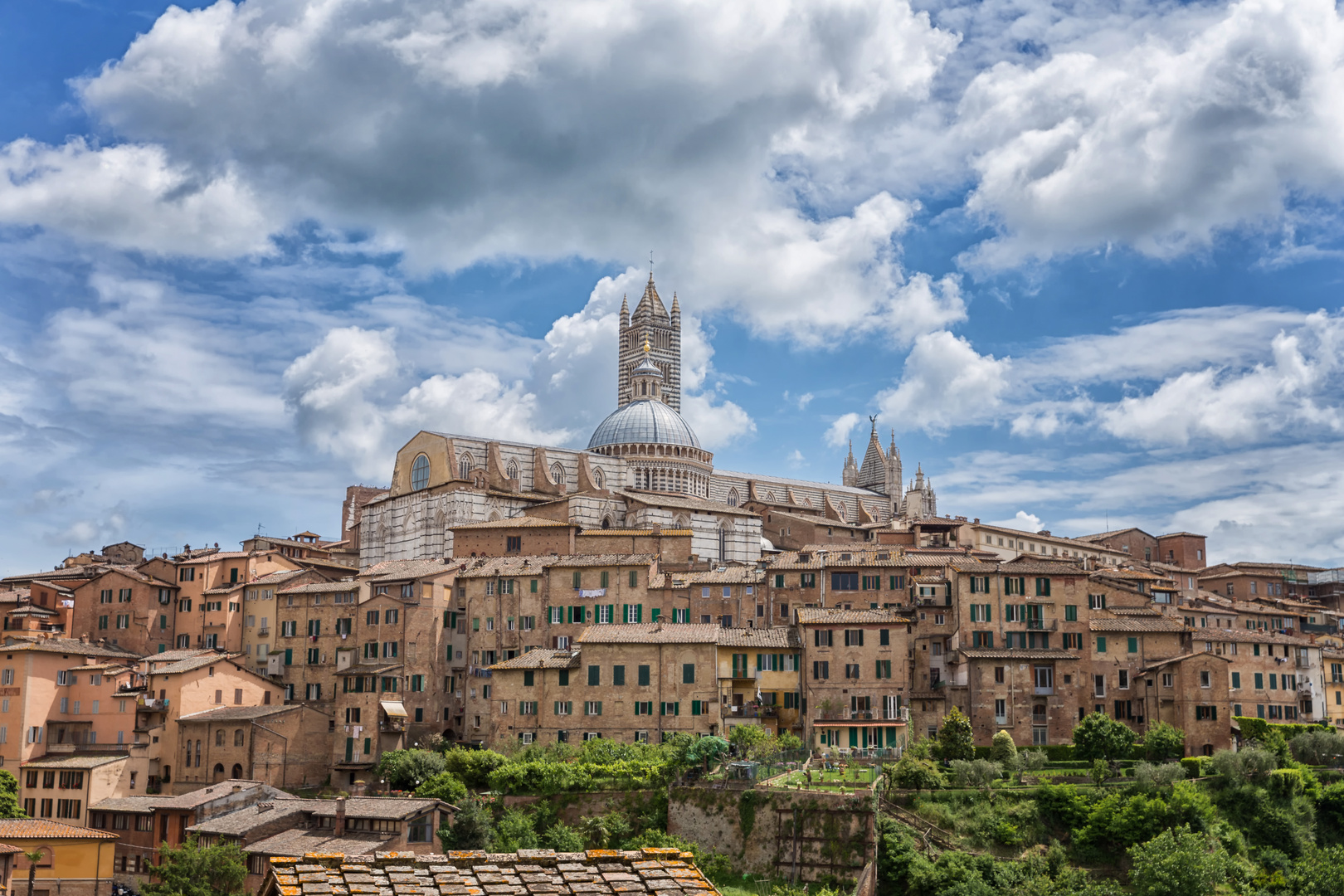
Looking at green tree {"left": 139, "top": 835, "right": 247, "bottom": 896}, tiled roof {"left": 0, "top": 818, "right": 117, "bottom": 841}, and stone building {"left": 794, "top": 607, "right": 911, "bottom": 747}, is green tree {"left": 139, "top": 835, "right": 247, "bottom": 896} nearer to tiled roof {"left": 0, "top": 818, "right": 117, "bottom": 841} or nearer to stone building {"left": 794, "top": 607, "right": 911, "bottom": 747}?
tiled roof {"left": 0, "top": 818, "right": 117, "bottom": 841}

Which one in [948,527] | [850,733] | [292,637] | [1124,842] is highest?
[948,527]

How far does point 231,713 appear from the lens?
69.9 meters

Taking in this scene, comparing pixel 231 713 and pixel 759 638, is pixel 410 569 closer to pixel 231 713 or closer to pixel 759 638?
pixel 231 713

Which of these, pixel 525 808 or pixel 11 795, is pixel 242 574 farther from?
pixel 525 808

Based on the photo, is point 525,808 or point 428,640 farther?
point 428,640

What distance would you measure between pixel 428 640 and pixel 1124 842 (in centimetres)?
3557

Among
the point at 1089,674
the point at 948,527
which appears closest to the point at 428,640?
the point at 1089,674

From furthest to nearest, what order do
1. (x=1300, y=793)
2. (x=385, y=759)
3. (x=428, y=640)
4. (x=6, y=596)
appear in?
(x=6, y=596)
(x=428, y=640)
(x=385, y=759)
(x=1300, y=793)

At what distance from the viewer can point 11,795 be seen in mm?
65688

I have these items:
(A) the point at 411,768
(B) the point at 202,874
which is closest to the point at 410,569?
(A) the point at 411,768

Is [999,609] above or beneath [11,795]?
above

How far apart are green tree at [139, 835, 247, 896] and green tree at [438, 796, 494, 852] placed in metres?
7.88

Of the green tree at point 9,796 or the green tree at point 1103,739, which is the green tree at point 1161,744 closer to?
the green tree at point 1103,739

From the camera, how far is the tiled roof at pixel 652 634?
214ft
